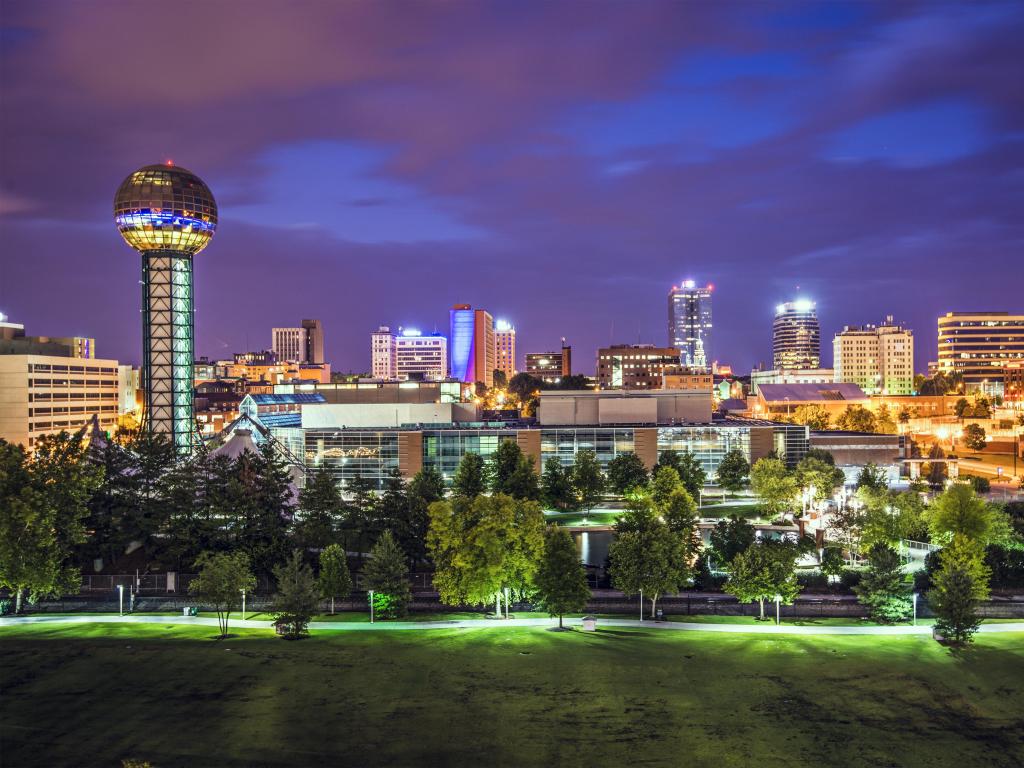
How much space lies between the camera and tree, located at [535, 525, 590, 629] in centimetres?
4938

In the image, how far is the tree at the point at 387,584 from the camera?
51062mm

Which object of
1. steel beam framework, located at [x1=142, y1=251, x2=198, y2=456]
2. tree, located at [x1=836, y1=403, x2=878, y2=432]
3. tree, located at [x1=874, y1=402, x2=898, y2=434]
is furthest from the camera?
tree, located at [x1=874, y1=402, x2=898, y2=434]

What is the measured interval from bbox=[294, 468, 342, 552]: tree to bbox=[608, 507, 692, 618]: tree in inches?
908

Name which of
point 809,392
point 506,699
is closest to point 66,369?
point 506,699

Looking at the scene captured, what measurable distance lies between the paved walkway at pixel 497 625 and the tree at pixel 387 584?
112 cm

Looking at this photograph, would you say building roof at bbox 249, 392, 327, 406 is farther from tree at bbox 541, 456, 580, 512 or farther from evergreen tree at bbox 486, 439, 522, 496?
tree at bbox 541, 456, 580, 512

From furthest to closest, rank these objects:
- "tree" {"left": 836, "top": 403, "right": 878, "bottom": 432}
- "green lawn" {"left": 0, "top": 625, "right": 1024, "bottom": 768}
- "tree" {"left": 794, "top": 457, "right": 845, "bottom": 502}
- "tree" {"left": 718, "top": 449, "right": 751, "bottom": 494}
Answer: "tree" {"left": 836, "top": 403, "right": 878, "bottom": 432}, "tree" {"left": 718, "top": 449, "right": 751, "bottom": 494}, "tree" {"left": 794, "top": 457, "right": 845, "bottom": 502}, "green lawn" {"left": 0, "top": 625, "right": 1024, "bottom": 768}

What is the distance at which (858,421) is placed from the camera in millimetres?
142500

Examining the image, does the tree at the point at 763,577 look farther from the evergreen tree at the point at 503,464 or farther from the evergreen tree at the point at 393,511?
the evergreen tree at the point at 503,464

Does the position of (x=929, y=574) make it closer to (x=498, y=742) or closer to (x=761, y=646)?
(x=761, y=646)

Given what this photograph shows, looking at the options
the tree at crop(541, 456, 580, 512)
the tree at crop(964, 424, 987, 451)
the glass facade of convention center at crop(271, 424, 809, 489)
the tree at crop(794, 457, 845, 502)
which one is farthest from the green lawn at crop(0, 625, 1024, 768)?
the tree at crop(964, 424, 987, 451)

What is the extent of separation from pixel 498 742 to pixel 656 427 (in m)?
64.5

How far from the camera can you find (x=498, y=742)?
110ft

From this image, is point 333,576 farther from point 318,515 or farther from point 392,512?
point 392,512
